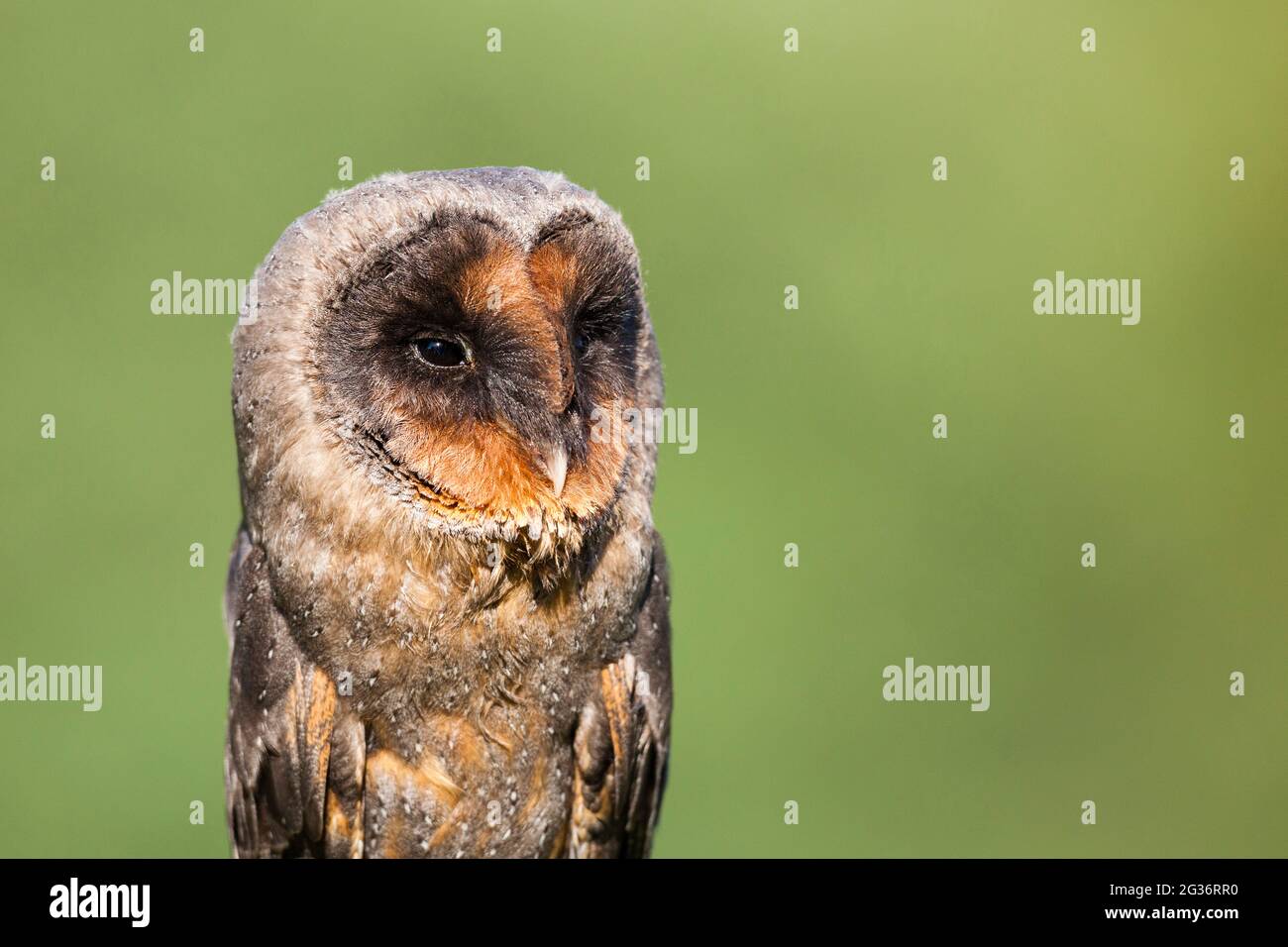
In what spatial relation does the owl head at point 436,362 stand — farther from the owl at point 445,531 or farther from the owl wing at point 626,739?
the owl wing at point 626,739

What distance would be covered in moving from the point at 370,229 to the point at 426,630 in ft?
2.37

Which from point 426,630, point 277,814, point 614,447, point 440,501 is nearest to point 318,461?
point 440,501

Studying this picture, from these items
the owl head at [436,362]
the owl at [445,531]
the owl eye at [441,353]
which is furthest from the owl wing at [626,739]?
the owl eye at [441,353]

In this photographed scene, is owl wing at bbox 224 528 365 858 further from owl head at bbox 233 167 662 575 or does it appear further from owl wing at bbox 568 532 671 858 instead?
owl wing at bbox 568 532 671 858

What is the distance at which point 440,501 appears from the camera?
207 centimetres

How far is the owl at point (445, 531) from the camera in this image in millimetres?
1982

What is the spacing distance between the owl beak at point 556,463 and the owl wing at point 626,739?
18.6 inches

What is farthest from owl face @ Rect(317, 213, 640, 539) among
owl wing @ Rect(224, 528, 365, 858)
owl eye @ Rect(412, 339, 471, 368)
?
owl wing @ Rect(224, 528, 365, 858)

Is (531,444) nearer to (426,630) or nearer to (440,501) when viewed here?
(440,501)

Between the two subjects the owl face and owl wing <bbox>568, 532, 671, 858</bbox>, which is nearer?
the owl face

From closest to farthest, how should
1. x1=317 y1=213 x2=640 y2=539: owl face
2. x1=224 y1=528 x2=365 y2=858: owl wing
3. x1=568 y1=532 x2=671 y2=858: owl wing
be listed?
x1=317 y1=213 x2=640 y2=539: owl face, x1=224 y1=528 x2=365 y2=858: owl wing, x1=568 y1=532 x2=671 y2=858: owl wing

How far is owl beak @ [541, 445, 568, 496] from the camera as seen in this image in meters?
2.00

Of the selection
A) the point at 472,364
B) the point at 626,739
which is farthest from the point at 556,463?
the point at 626,739

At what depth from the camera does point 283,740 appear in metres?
2.31
